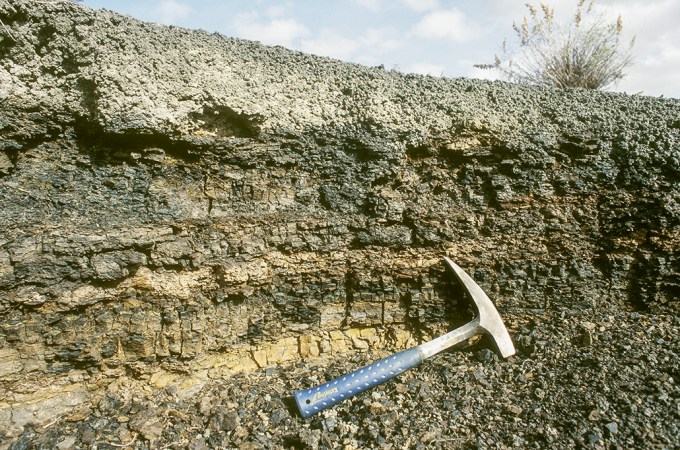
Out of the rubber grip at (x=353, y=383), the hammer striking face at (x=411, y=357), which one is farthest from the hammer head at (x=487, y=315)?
the rubber grip at (x=353, y=383)

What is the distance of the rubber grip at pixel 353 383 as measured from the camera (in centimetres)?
220

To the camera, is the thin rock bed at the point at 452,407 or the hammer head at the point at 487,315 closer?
the thin rock bed at the point at 452,407

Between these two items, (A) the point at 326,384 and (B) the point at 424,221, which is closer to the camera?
(A) the point at 326,384

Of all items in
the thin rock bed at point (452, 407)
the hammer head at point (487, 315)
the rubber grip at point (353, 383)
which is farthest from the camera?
the hammer head at point (487, 315)

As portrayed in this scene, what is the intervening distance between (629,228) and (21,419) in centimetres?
347

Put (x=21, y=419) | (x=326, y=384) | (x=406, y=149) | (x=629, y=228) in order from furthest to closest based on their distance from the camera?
(x=629, y=228), (x=406, y=149), (x=326, y=384), (x=21, y=419)

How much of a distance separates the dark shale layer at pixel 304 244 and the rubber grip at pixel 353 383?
69 millimetres

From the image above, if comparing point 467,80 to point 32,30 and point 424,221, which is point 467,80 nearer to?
point 424,221

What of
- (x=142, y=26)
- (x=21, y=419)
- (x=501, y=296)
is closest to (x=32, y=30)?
(x=142, y=26)

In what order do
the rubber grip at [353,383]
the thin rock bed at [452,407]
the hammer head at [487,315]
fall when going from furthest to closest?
the hammer head at [487,315] → the rubber grip at [353,383] → the thin rock bed at [452,407]

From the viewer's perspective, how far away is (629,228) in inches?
106

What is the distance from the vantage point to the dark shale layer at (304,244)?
6.77 ft

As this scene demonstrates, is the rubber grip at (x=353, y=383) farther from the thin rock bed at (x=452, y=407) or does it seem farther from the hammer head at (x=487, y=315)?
the hammer head at (x=487, y=315)

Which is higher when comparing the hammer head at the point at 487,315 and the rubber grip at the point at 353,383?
the hammer head at the point at 487,315
